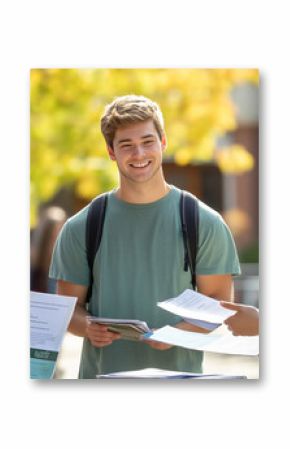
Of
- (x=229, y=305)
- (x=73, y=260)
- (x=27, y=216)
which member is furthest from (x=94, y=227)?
(x=229, y=305)

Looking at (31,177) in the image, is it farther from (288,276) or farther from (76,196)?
(288,276)

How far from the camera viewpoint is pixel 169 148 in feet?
11.6

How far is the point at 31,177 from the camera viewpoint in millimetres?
3543

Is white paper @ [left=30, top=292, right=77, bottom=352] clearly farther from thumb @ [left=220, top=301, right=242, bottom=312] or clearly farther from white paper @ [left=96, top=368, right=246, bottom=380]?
thumb @ [left=220, top=301, right=242, bottom=312]

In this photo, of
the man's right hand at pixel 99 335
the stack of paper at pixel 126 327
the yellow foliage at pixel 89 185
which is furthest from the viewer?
the yellow foliage at pixel 89 185

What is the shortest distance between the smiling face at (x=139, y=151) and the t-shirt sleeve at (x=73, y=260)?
0.31m

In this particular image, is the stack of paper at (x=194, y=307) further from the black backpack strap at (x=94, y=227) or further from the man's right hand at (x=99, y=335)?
the black backpack strap at (x=94, y=227)

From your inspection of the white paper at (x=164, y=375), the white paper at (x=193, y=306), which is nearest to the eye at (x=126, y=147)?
the white paper at (x=193, y=306)

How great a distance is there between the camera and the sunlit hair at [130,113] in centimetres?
348

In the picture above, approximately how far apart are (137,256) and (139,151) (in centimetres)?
44

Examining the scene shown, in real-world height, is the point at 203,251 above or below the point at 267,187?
below

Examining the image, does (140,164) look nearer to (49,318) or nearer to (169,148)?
(169,148)
